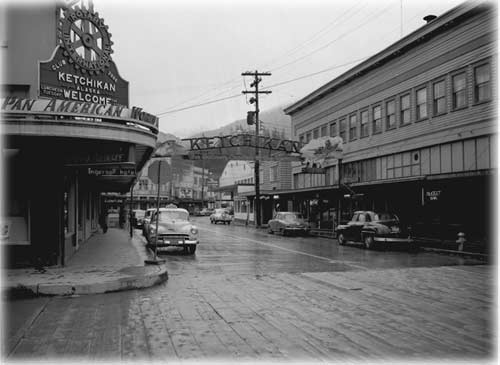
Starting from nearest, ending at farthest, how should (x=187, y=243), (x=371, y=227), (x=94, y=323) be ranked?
(x=94, y=323) → (x=187, y=243) → (x=371, y=227)

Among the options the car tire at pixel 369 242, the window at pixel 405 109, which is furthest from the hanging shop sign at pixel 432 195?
the window at pixel 405 109

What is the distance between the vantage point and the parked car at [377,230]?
22.7m

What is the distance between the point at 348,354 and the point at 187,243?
14798 millimetres

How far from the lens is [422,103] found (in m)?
29.3

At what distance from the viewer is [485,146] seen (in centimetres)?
2397

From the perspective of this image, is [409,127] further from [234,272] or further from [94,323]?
[94,323]

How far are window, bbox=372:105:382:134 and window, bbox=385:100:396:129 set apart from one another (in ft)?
2.58

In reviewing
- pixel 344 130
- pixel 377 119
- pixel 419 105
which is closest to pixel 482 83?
pixel 419 105

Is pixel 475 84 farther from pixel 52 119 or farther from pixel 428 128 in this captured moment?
pixel 52 119

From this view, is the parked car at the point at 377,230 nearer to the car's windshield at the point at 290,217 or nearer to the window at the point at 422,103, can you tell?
the window at the point at 422,103

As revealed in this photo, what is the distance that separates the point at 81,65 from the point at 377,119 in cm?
2350

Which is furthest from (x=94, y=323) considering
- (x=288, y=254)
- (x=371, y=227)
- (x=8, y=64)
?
(x=371, y=227)

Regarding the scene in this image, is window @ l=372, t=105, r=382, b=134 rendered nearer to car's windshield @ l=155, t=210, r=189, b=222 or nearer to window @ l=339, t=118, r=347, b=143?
window @ l=339, t=118, r=347, b=143

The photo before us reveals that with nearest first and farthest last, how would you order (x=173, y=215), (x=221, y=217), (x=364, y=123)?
(x=173, y=215), (x=364, y=123), (x=221, y=217)
